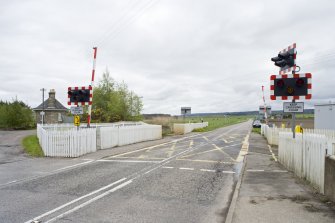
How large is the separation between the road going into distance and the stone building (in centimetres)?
4499

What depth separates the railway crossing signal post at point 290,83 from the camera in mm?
9492

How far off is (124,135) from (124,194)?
13.7 metres

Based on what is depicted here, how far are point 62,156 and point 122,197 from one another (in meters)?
8.42

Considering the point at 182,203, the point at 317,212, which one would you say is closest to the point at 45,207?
the point at 182,203

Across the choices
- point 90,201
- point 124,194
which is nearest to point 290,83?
point 124,194

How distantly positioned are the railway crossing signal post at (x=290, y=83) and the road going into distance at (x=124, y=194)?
3.03 m

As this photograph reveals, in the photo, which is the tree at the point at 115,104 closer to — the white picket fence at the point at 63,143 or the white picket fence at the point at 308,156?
the white picket fence at the point at 63,143

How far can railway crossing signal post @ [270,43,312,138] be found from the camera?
9492 mm

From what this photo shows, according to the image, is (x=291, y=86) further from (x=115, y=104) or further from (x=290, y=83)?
(x=115, y=104)

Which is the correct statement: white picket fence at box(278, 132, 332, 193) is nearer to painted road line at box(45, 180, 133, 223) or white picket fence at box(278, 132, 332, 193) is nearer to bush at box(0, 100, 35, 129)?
painted road line at box(45, 180, 133, 223)

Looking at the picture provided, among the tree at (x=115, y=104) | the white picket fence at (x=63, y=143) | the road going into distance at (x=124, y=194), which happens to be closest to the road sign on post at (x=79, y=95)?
the white picket fence at (x=63, y=143)

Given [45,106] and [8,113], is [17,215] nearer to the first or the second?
[8,113]

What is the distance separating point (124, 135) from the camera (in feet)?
68.9

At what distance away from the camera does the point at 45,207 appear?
6.29 metres
